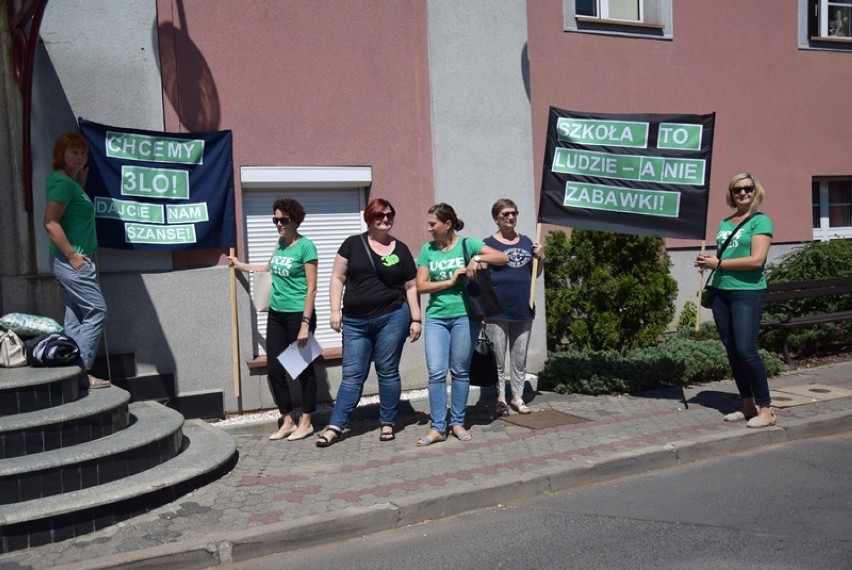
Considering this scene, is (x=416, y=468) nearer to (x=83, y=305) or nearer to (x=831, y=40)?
Answer: (x=83, y=305)

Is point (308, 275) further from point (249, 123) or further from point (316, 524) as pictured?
point (316, 524)

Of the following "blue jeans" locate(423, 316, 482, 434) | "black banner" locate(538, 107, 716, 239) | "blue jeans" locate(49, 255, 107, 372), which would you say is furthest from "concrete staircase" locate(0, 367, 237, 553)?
"black banner" locate(538, 107, 716, 239)

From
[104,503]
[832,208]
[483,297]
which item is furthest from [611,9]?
[104,503]

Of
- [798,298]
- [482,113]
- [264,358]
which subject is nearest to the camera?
[264,358]

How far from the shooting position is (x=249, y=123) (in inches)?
329

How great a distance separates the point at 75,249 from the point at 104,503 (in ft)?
7.75

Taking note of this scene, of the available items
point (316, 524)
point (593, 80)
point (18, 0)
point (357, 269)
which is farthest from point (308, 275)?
point (593, 80)

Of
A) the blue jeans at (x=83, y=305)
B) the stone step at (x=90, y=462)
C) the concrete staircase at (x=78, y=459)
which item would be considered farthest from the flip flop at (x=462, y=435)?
the blue jeans at (x=83, y=305)

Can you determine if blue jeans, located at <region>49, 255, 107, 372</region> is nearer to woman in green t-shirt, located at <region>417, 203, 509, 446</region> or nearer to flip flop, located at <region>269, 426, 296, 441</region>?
flip flop, located at <region>269, 426, 296, 441</region>

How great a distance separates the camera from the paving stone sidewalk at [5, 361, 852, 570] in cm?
505

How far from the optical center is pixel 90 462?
559cm

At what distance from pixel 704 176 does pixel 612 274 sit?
2.07 m

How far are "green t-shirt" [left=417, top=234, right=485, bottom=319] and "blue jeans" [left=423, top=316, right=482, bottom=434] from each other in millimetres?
67

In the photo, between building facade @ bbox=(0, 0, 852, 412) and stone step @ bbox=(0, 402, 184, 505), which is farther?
building facade @ bbox=(0, 0, 852, 412)
